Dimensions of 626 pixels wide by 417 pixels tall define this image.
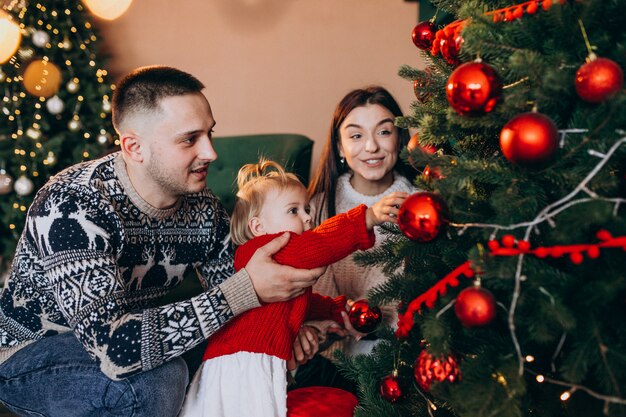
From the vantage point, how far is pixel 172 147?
1606 mm

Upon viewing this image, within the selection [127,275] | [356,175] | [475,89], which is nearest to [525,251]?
[475,89]

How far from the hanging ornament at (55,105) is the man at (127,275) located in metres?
1.97

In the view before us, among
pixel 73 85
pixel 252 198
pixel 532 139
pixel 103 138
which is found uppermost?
pixel 532 139

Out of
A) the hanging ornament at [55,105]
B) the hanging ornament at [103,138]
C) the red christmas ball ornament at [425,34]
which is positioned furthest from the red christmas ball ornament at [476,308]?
the hanging ornament at [55,105]

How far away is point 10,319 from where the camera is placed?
165cm

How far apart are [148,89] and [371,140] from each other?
906 millimetres

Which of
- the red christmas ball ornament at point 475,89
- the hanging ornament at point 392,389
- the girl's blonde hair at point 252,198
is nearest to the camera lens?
the red christmas ball ornament at point 475,89

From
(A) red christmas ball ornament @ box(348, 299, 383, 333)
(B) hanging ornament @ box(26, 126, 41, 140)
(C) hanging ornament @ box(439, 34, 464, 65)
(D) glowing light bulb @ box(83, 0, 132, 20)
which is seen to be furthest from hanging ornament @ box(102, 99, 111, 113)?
(C) hanging ornament @ box(439, 34, 464, 65)

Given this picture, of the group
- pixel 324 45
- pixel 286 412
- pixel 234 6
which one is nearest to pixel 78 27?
pixel 234 6

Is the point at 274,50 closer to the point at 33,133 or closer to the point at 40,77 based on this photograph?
the point at 40,77

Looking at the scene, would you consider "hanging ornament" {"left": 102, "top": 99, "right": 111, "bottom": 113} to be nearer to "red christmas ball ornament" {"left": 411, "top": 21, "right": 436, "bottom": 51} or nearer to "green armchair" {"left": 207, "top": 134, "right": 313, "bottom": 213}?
"green armchair" {"left": 207, "top": 134, "right": 313, "bottom": 213}

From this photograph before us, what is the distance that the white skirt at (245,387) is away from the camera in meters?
1.44

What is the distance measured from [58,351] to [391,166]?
1.37m

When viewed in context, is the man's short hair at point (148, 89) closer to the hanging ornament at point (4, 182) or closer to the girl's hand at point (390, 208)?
the girl's hand at point (390, 208)
